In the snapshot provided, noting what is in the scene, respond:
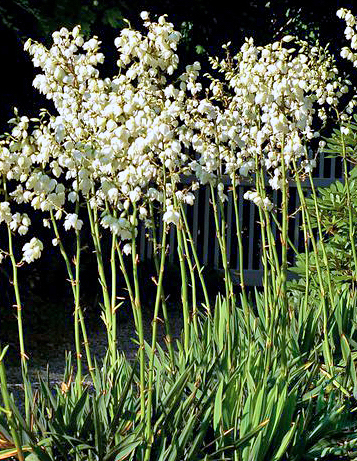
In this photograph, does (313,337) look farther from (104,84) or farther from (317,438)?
(104,84)

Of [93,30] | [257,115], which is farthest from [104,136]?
[93,30]

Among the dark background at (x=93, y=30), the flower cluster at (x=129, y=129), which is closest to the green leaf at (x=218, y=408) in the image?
the flower cluster at (x=129, y=129)

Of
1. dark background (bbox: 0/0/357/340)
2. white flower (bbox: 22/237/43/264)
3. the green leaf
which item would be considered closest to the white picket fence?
dark background (bbox: 0/0/357/340)

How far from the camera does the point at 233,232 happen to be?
31.7 ft

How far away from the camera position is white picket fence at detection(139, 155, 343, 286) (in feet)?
30.2

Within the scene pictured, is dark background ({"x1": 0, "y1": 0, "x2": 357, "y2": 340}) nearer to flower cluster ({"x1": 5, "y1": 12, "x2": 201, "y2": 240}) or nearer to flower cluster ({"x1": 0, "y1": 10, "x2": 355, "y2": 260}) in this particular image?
flower cluster ({"x1": 0, "y1": 10, "x2": 355, "y2": 260})

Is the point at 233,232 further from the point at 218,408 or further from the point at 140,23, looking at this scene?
the point at 218,408

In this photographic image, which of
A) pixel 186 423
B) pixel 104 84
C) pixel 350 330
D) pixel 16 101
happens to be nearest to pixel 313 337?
pixel 350 330

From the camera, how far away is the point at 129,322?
7277mm

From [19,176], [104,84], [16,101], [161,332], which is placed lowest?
[161,332]

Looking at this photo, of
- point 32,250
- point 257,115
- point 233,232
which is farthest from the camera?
point 233,232

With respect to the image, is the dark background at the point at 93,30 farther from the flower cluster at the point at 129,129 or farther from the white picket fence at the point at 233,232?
the flower cluster at the point at 129,129

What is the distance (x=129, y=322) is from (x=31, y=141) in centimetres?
476

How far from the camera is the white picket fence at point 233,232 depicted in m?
9.20
